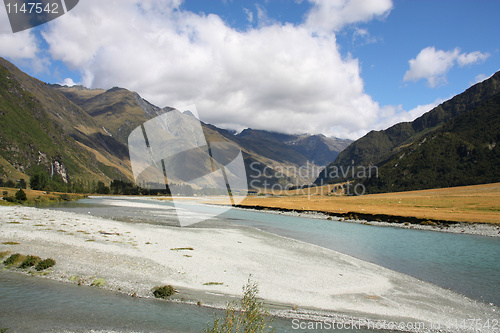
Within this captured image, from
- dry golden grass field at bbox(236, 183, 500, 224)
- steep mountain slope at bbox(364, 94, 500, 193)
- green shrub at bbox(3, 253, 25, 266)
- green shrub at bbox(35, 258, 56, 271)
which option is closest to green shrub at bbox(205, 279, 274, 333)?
green shrub at bbox(35, 258, 56, 271)

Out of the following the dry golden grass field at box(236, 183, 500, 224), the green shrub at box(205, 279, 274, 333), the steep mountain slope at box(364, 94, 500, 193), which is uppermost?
the steep mountain slope at box(364, 94, 500, 193)

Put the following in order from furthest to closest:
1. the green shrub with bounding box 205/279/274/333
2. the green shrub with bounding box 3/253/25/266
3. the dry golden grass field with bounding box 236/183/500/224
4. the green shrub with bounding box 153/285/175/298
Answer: the dry golden grass field with bounding box 236/183/500/224 → the green shrub with bounding box 3/253/25/266 → the green shrub with bounding box 153/285/175/298 → the green shrub with bounding box 205/279/274/333

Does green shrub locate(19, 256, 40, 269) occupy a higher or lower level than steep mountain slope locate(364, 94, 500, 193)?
lower

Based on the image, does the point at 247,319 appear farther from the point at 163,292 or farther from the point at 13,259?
the point at 13,259

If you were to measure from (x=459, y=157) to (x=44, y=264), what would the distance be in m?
210

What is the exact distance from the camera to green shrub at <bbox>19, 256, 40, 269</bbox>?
17.0 meters

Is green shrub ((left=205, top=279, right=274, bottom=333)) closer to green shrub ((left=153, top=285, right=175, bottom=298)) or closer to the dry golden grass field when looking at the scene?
green shrub ((left=153, top=285, right=175, bottom=298))

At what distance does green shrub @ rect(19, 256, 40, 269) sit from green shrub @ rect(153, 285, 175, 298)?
9.05 meters

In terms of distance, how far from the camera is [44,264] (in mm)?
17016

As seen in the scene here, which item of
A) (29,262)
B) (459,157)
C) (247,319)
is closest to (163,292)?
(247,319)

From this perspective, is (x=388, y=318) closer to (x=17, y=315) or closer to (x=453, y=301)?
(x=453, y=301)

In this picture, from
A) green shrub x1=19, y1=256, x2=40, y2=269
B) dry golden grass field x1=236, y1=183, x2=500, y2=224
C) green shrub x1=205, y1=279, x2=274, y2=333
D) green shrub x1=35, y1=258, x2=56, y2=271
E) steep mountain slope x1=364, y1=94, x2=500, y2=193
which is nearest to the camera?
green shrub x1=205, y1=279, x2=274, y2=333

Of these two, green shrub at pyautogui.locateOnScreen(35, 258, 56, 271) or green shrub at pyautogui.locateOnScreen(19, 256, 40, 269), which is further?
green shrub at pyautogui.locateOnScreen(19, 256, 40, 269)

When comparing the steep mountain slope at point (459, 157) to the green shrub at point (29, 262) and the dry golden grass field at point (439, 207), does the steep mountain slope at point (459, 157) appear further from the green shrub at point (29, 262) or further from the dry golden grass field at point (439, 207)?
the green shrub at point (29, 262)
